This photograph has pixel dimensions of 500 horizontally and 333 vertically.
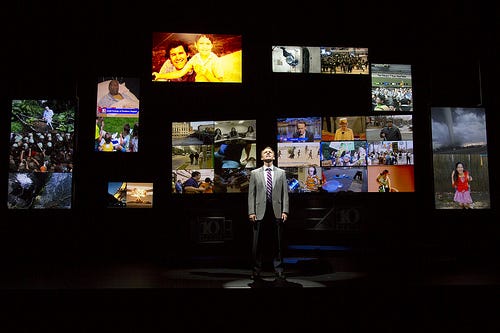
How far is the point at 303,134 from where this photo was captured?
624cm

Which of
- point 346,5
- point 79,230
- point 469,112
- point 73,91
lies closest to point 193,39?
point 73,91

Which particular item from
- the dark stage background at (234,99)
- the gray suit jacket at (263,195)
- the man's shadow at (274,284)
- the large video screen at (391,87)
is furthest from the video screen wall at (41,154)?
the large video screen at (391,87)

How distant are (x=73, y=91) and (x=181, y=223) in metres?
2.82

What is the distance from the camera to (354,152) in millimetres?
6148

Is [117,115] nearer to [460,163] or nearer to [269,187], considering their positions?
[269,187]

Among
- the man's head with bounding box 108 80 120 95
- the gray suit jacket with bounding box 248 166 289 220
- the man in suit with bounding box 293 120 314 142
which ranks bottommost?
the gray suit jacket with bounding box 248 166 289 220

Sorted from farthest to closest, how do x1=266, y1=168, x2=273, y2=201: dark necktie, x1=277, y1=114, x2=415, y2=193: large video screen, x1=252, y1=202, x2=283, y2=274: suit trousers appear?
1. x1=277, y1=114, x2=415, y2=193: large video screen
2. x1=266, y1=168, x2=273, y2=201: dark necktie
3. x1=252, y1=202, x2=283, y2=274: suit trousers

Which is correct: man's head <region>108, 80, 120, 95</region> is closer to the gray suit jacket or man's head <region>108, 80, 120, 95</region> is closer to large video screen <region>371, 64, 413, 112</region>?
the gray suit jacket

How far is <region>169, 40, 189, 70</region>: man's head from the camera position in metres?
6.26

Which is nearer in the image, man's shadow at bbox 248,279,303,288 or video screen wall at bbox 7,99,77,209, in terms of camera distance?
man's shadow at bbox 248,279,303,288

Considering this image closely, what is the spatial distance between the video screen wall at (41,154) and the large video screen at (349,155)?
342 cm

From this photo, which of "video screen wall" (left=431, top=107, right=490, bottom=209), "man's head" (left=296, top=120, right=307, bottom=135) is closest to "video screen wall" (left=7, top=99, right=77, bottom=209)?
"man's head" (left=296, top=120, right=307, bottom=135)

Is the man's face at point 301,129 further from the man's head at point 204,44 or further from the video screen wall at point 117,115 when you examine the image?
the video screen wall at point 117,115

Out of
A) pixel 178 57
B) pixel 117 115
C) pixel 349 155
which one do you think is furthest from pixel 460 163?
pixel 117 115
